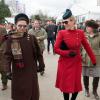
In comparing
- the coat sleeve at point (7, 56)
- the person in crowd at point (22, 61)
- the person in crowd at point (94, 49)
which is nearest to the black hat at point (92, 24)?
the person in crowd at point (94, 49)

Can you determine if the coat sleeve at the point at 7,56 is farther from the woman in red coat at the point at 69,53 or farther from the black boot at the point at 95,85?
the black boot at the point at 95,85

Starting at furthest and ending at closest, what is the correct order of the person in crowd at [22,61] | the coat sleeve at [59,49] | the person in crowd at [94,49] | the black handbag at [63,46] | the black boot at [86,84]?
the black boot at [86,84]
the person in crowd at [94,49]
the black handbag at [63,46]
the coat sleeve at [59,49]
the person in crowd at [22,61]

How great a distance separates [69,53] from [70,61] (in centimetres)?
21

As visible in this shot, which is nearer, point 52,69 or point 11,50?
point 11,50

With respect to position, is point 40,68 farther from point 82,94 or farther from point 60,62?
point 82,94

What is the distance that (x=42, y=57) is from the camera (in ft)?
18.1

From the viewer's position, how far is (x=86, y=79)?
7.80 m

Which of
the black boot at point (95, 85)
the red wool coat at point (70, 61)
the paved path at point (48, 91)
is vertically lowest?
the paved path at point (48, 91)

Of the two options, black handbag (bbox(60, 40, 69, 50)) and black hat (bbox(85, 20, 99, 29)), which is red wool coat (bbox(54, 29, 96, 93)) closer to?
black handbag (bbox(60, 40, 69, 50))

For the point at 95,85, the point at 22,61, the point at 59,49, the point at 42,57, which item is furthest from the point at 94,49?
the point at 22,61

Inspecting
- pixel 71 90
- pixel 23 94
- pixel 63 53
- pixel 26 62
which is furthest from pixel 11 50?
pixel 71 90

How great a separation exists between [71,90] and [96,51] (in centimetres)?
154

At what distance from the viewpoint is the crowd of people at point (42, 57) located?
5254mm

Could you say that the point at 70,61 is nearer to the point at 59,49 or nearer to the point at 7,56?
the point at 59,49
